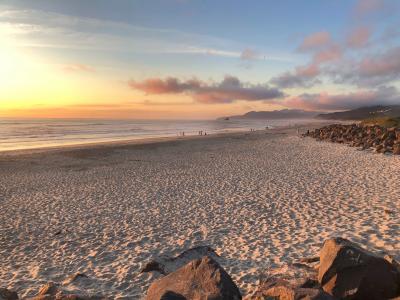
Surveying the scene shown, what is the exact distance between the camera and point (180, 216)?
13.9 metres

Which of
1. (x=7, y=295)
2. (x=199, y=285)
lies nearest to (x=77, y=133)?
(x=7, y=295)

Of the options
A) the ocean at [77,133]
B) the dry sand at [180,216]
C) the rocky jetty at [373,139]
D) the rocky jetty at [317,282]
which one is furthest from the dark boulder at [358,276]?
the ocean at [77,133]

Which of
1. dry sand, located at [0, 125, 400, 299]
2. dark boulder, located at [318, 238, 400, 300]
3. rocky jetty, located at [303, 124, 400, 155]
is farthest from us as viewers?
rocky jetty, located at [303, 124, 400, 155]

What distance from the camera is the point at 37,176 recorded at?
2462 centimetres

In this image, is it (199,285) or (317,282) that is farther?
(317,282)

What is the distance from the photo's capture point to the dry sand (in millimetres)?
9352

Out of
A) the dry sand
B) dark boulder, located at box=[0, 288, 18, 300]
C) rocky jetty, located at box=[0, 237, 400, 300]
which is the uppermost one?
rocky jetty, located at box=[0, 237, 400, 300]

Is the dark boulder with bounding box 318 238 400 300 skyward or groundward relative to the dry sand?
skyward

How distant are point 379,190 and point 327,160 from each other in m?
10.9

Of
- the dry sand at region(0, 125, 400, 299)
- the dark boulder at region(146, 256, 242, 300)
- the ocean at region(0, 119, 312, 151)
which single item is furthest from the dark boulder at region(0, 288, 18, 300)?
the ocean at region(0, 119, 312, 151)

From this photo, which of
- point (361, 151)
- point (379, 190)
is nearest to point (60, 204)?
point (379, 190)

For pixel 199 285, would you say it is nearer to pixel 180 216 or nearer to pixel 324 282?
pixel 324 282

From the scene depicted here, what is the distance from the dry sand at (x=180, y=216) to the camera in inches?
368

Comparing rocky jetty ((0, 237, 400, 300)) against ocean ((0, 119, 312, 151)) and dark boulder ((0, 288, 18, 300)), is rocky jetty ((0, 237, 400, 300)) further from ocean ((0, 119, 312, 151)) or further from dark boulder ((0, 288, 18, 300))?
ocean ((0, 119, 312, 151))
